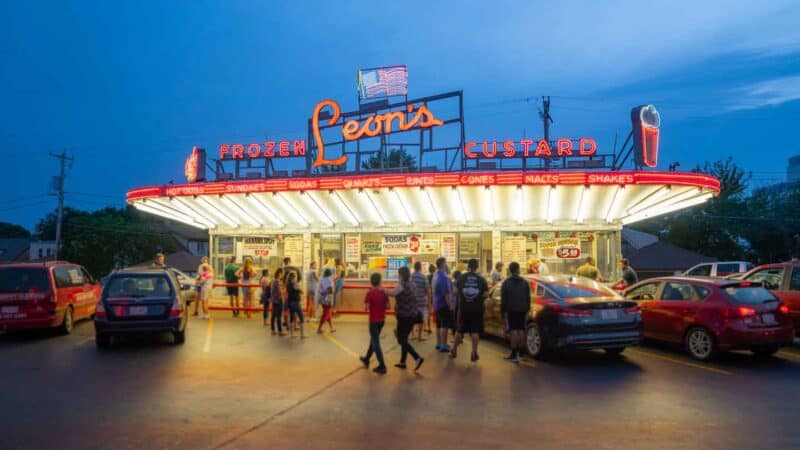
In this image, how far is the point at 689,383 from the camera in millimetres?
8883

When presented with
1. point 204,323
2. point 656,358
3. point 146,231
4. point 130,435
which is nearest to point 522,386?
point 656,358

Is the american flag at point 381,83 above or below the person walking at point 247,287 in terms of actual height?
above

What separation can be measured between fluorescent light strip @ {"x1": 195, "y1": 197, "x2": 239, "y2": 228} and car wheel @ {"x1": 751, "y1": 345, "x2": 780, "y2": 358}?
15756 millimetres

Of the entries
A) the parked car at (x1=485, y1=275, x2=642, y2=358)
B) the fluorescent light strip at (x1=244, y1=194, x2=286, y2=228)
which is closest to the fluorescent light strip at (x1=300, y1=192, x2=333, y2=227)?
the fluorescent light strip at (x1=244, y1=194, x2=286, y2=228)

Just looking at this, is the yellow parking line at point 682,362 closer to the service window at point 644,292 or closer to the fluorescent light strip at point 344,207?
the service window at point 644,292

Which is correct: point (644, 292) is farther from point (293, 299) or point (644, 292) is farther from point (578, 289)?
point (293, 299)

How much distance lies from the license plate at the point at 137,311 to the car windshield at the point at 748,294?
406 inches

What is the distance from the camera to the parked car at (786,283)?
12227mm

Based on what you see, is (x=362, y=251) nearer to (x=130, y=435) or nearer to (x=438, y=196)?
(x=438, y=196)

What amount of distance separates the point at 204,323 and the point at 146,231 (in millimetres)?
→ 51553

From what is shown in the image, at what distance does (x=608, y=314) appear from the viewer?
1041cm

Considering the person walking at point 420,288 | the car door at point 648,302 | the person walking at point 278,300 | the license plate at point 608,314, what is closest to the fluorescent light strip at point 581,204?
the car door at point 648,302

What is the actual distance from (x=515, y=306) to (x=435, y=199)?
854cm

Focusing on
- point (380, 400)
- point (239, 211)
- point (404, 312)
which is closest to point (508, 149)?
point (239, 211)
